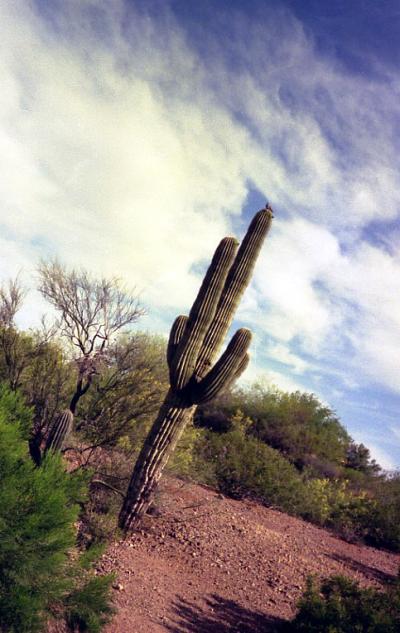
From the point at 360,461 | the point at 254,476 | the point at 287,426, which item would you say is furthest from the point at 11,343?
the point at 360,461

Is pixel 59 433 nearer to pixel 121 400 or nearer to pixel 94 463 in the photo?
pixel 94 463

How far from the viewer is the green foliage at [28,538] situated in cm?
383

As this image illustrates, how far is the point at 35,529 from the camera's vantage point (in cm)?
400

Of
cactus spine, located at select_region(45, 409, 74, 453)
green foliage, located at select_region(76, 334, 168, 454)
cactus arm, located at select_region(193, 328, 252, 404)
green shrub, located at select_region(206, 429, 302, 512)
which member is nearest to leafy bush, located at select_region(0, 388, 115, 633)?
cactus spine, located at select_region(45, 409, 74, 453)

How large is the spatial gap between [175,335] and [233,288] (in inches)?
55.6

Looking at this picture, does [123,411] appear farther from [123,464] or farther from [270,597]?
[270,597]

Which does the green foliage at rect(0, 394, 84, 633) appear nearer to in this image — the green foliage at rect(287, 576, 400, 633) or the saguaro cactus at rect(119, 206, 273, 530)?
the green foliage at rect(287, 576, 400, 633)

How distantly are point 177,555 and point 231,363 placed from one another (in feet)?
11.4

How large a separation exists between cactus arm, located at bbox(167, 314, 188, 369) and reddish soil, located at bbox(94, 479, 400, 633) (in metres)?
3.10

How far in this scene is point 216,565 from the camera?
26.4 ft

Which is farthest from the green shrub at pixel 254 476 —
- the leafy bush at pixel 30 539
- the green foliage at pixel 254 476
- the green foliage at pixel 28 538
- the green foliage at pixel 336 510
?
the green foliage at pixel 28 538

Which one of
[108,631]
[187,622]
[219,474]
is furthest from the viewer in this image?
[219,474]

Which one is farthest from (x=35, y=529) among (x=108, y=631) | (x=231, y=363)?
(x=231, y=363)

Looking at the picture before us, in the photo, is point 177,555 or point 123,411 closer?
point 177,555
